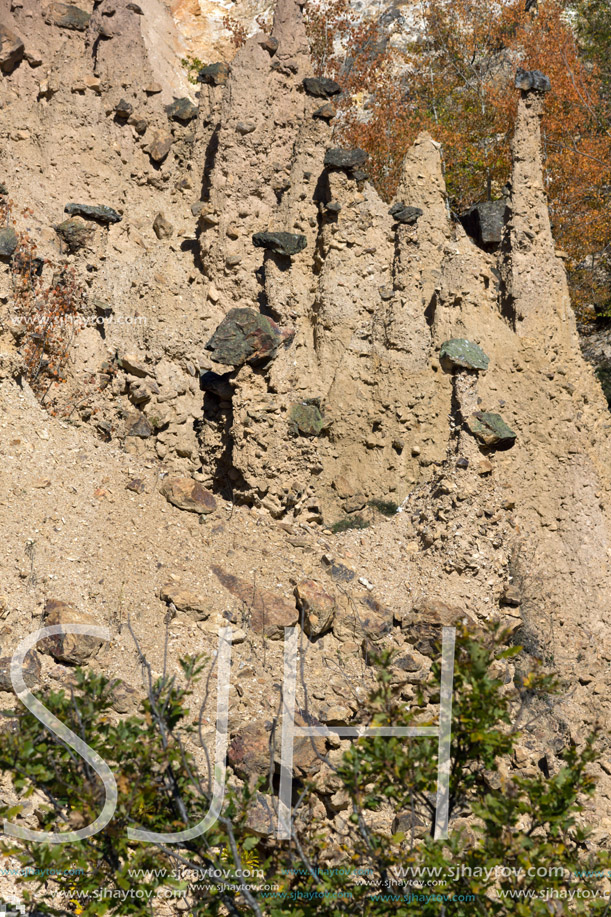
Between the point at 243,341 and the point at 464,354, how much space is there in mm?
2744

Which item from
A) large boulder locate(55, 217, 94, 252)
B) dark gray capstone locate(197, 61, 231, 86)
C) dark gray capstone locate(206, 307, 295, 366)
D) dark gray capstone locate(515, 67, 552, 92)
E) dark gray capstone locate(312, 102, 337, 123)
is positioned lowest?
dark gray capstone locate(206, 307, 295, 366)

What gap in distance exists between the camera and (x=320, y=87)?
13.6 m

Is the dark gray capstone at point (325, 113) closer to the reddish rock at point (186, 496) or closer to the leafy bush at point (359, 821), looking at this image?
the reddish rock at point (186, 496)

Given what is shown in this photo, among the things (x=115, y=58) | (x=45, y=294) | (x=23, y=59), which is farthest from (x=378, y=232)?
(x=23, y=59)

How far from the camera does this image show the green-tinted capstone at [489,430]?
10.0m

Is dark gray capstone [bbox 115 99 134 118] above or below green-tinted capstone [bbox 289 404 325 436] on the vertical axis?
above

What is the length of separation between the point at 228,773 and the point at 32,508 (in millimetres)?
4978

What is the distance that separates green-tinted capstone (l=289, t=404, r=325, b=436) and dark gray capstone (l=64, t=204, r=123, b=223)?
14.3 ft

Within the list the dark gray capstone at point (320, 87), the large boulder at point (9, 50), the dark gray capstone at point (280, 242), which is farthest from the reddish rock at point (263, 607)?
the large boulder at point (9, 50)

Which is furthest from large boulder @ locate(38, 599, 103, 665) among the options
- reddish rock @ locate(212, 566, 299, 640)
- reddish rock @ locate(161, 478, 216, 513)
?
reddish rock @ locate(161, 478, 216, 513)

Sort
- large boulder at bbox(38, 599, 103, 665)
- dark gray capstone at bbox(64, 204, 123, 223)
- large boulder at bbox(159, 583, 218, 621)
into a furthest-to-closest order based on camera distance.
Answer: dark gray capstone at bbox(64, 204, 123, 223)
large boulder at bbox(159, 583, 218, 621)
large boulder at bbox(38, 599, 103, 665)

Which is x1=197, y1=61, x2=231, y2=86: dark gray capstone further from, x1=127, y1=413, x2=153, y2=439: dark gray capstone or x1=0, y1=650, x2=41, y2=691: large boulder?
x1=0, y1=650, x2=41, y2=691: large boulder

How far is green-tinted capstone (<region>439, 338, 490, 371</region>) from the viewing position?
10266mm

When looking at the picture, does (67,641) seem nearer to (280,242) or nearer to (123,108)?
(280,242)
